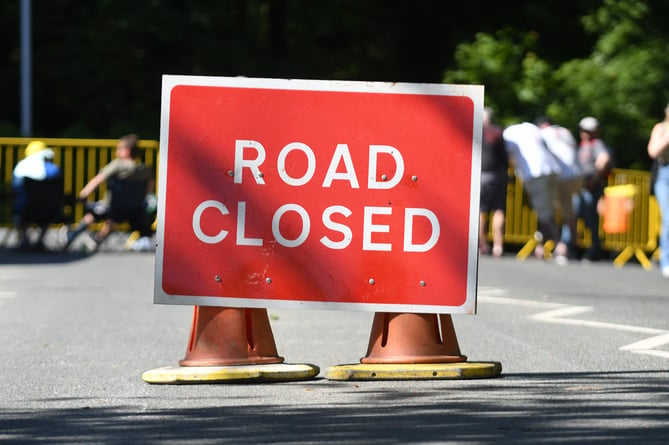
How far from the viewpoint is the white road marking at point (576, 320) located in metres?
8.89

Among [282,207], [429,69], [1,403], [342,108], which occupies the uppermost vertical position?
[429,69]

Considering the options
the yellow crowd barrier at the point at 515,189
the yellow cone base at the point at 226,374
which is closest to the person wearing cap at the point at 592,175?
Result: the yellow crowd barrier at the point at 515,189

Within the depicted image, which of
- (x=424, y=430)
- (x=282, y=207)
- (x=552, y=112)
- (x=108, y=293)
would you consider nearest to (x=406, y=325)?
(x=282, y=207)

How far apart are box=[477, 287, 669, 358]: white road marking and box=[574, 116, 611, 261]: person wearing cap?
6719mm

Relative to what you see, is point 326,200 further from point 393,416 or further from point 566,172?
point 566,172

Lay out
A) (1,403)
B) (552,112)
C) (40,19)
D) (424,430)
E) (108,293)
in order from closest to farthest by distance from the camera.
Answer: (424,430) < (1,403) < (108,293) < (552,112) < (40,19)

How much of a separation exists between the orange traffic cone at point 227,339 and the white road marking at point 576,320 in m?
2.29

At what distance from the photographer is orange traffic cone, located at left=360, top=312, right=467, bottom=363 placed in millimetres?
7516

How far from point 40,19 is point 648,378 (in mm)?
28719

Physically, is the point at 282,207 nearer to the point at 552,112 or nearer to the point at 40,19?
the point at 552,112

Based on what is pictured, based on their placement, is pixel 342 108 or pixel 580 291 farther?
pixel 580 291

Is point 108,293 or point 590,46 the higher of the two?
point 590,46

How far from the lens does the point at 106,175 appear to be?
19594mm

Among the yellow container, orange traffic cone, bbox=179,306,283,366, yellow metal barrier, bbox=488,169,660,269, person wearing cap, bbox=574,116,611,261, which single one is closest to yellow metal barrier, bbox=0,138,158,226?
yellow metal barrier, bbox=488,169,660,269
